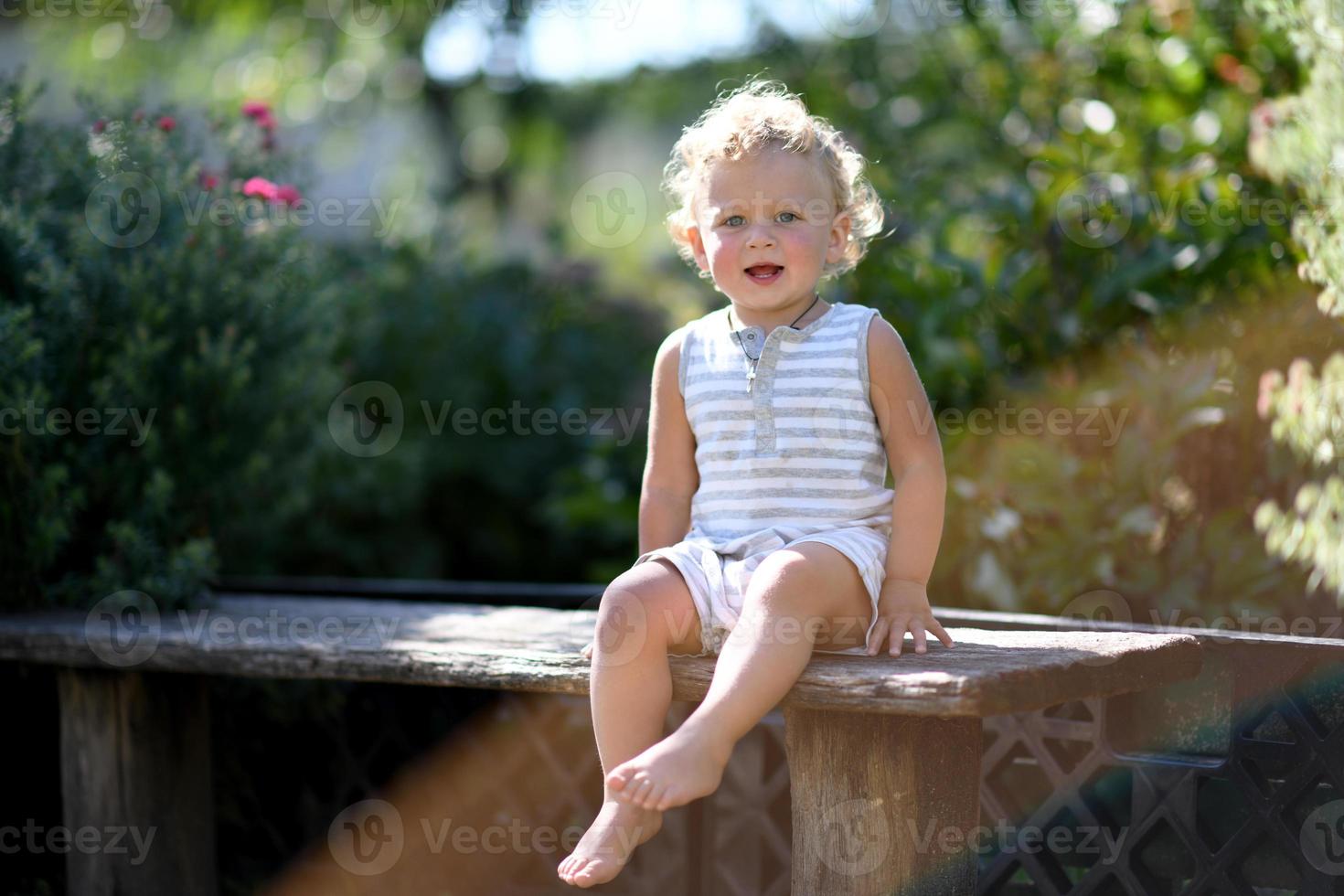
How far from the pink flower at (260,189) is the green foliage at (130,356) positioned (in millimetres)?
34

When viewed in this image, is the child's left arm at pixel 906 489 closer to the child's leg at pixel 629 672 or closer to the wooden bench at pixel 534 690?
the wooden bench at pixel 534 690

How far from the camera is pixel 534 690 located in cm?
246

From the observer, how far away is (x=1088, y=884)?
2.45 metres

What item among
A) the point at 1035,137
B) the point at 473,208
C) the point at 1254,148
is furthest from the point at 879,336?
the point at 473,208

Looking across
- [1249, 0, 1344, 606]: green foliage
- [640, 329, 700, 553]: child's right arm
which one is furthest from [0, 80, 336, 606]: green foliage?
[1249, 0, 1344, 606]: green foliage

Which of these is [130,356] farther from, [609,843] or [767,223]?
[609,843]

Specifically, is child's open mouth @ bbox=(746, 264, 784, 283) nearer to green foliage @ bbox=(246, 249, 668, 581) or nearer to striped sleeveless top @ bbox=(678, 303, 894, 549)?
striped sleeveless top @ bbox=(678, 303, 894, 549)

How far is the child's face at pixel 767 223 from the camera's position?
7.95 feet

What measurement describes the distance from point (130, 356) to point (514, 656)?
4.56 feet

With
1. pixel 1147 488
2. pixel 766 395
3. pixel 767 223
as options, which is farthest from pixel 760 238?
pixel 1147 488

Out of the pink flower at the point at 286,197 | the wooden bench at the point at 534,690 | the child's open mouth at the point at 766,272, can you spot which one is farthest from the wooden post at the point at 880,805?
the pink flower at the point at 286,197

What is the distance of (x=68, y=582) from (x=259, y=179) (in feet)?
3.85

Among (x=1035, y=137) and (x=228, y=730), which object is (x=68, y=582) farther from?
(x=1035, y=137)

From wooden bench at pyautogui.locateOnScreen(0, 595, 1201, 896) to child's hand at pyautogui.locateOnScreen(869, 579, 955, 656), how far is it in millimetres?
41
